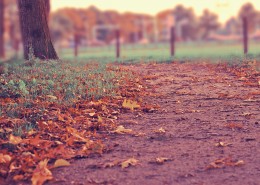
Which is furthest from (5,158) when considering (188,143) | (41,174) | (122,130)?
(188,143)

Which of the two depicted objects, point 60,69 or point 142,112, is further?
point 60,69

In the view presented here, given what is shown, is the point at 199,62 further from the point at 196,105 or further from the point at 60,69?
the point at 196,105

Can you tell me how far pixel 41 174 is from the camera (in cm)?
541

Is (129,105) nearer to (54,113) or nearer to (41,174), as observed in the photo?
(54,113)

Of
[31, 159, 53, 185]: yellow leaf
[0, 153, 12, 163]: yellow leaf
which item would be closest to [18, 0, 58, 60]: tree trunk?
[0, 153, 12, 163]: yellow leaf

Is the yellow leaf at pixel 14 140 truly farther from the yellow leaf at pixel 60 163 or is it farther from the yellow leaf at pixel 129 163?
the yellow leaf at pixel 129 163

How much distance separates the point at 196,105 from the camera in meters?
8.79

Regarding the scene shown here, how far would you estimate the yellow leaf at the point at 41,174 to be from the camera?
208 inches

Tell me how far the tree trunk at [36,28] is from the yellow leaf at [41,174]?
8.60 meters

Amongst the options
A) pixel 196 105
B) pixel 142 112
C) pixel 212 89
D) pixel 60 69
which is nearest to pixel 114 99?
pixel 142 112

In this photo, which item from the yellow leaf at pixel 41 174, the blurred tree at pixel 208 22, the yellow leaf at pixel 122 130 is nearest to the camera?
the yellow leaf at pixel 41 174

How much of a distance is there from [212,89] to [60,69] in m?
3.40

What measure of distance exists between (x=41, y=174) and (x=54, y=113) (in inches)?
89.0

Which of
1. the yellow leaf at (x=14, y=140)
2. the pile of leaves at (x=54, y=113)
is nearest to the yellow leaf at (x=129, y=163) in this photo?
the pile of leaves at (x=54, y=113)
